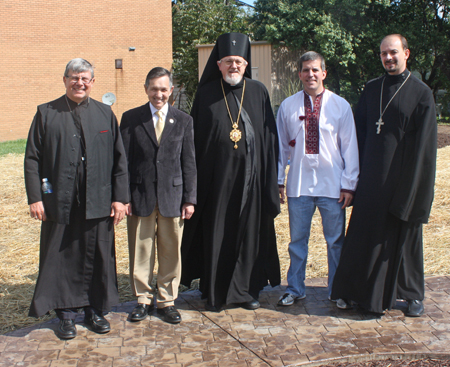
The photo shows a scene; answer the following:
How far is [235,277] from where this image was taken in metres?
3.90

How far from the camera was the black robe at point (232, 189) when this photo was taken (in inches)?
151

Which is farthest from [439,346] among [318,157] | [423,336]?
[318,157]

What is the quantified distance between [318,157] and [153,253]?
4.94ft

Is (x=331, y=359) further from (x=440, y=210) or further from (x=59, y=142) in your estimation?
(x=440, y=210)

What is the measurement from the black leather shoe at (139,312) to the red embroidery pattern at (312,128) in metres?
1.78

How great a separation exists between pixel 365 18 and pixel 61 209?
2012 cm

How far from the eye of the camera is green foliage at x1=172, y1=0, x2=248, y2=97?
22.2 meters

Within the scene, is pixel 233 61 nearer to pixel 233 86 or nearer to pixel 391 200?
pixel 233 86

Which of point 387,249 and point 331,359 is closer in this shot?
point 331,359

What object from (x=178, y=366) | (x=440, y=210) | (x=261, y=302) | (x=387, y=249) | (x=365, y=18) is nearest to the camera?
(x=178, y=366)

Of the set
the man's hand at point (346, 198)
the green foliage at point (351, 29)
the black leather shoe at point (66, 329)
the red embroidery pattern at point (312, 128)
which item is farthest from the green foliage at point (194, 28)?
the black leather shoe at point (66, 329)

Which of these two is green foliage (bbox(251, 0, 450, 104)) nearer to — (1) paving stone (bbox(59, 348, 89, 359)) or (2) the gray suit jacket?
(2) the gray suit jacket

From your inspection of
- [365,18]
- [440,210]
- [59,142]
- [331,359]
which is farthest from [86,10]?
[331,359]

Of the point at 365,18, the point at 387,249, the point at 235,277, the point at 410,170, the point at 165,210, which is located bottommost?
the point at 235,277
